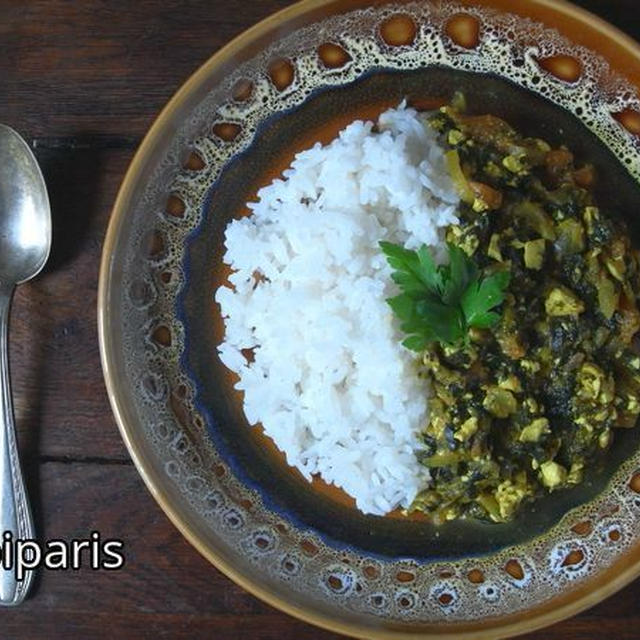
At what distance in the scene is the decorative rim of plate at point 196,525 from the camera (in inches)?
77.1

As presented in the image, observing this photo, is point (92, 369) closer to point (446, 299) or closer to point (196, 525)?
point (196, 525)

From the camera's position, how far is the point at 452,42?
2.08 meters

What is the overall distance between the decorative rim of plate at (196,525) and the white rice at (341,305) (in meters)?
0.26

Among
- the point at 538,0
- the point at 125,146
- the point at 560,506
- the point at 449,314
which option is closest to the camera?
the point at 449,314

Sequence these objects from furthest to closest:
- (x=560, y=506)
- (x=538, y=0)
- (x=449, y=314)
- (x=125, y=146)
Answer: (x=125, y=146), (x=560, y=506), (x=538, y=0), (x=449, y=314)

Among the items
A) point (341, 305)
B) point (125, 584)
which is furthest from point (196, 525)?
point (341, 305)

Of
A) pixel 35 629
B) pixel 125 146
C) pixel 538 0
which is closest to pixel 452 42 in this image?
pixel 538 0

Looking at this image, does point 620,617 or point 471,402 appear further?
point 620,617

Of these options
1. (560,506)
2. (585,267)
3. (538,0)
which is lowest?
(560,506)

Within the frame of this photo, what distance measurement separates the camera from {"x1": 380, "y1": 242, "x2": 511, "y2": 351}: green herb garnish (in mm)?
1756

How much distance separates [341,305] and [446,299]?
276mm

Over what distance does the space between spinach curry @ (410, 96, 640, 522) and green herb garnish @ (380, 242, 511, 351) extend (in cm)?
3

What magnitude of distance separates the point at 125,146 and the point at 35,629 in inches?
49.5

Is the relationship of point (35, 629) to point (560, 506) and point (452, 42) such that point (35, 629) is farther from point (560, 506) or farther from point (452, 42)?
point (452, 42)
